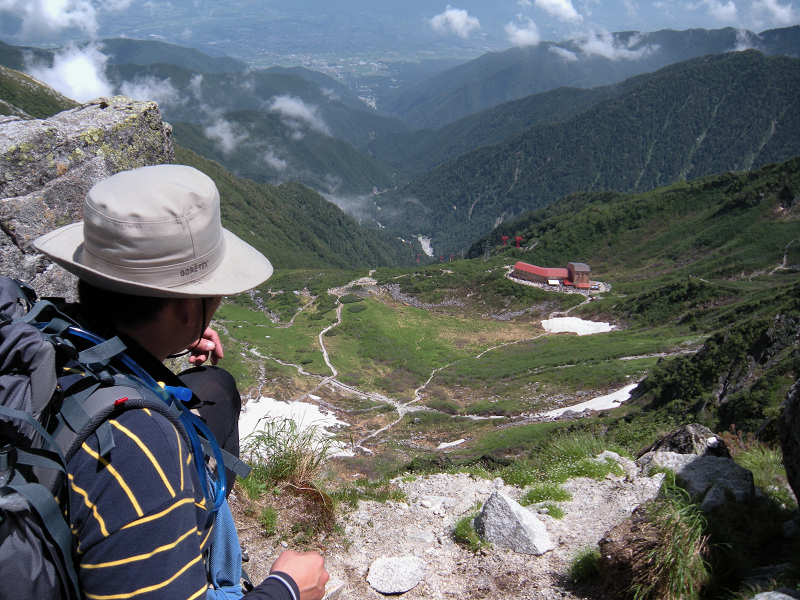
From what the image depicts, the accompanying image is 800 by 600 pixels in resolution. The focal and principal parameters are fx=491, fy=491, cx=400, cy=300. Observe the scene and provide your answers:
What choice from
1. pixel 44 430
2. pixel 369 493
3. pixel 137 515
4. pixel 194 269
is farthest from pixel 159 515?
pixel 369 493

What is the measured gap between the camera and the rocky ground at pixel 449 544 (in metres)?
4.76

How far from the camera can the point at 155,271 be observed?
207 centimetres

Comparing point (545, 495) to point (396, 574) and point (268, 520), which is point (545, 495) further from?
point (268, 520)

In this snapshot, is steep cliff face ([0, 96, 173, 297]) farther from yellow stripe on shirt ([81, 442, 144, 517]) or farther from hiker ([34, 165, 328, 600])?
yellow stripe on shirt ([81, 442, 144, 517])

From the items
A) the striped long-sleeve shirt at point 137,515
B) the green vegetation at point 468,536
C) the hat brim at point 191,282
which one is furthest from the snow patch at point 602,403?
the striped long-sleeve shirt at point 137,515

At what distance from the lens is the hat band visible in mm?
2035

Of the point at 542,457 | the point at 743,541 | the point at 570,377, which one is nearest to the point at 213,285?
the point at 743,541

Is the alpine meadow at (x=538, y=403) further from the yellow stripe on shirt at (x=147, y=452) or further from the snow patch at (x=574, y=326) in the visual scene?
the yellow stripe on shirt at (x=147, y=452)

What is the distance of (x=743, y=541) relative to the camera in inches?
180

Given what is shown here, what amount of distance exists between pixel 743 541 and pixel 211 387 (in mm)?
4963

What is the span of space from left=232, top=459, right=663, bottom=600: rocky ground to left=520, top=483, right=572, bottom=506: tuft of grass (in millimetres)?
116

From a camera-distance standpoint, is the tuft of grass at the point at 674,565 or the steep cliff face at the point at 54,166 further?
the steep cliff face at the point at 54,166

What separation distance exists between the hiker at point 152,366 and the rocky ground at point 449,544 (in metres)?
2.62

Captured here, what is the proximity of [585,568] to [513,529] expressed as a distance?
89 centimetres
